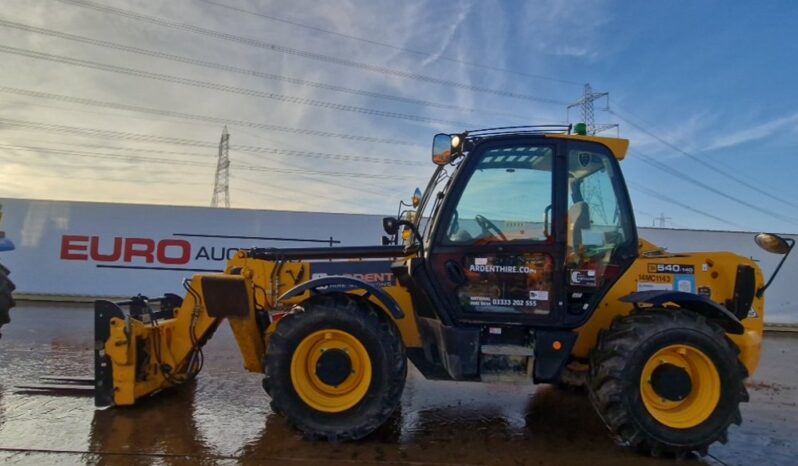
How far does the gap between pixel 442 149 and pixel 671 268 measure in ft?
6.91

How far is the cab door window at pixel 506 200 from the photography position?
4.30 metres

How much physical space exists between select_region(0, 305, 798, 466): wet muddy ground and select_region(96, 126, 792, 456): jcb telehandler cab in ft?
0.87

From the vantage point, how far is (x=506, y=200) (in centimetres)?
434

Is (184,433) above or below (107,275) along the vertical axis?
below

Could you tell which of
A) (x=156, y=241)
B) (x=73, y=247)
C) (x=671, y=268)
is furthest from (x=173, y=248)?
(x=671, y=268)

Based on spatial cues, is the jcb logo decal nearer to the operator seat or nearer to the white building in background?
the operator seat

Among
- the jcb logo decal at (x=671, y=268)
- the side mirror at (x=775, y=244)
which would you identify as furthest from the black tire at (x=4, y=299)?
the side mirror at (x=775, y=244)

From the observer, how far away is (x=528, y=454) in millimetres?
4055

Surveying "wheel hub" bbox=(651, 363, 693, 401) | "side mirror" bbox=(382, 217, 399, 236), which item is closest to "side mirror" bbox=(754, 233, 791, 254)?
"wheel hub" bbox=(651, 363, 693, 401)

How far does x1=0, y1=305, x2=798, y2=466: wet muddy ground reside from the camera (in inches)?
151

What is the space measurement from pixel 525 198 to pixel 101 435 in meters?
3.66

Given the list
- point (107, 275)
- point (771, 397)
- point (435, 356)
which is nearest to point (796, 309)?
point (771, 397)

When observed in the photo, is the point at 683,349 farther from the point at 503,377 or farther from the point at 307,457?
the point at 307,457

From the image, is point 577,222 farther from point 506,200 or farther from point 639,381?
point 639,381
